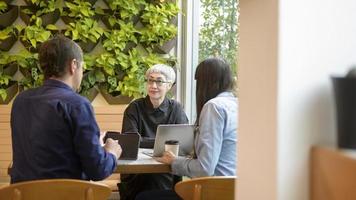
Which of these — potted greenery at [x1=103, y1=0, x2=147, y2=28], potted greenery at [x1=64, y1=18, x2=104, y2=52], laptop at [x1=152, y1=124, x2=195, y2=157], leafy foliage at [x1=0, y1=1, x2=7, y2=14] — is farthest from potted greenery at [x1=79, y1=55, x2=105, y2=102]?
laptop at [x1=152, y1=124, x2=195, y2=157]

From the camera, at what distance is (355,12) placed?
1.01 metres

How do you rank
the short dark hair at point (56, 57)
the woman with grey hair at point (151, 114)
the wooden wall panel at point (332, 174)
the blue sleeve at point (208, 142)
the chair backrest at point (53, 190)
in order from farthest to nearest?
the woman with grey hair at point (151, 114) → the blue sleeve at point (208, 142) → the short dark hair at point (56, 57) → the chair backrest at point (53, 190) → the wooden wall panel at point (332, 174)

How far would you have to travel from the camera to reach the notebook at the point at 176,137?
225 centimetres

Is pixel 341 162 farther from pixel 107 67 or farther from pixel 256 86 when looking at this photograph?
pixel 107 67

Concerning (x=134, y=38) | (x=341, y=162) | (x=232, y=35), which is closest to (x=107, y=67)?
(x=134, y=38)

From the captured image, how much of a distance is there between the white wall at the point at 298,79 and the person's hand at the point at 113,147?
106 cm

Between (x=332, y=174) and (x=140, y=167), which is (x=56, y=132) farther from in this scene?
(x=332, y=174)

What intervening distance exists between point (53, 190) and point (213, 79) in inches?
34.5

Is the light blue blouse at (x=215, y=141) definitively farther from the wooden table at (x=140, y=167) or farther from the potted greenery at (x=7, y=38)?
the potted greenery at (x=7, y=38)

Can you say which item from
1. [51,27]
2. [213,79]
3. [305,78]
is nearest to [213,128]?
[213,79]

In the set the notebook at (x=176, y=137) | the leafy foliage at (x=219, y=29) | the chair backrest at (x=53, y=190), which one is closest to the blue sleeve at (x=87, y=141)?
the chair backrest at (x=53, y=190)

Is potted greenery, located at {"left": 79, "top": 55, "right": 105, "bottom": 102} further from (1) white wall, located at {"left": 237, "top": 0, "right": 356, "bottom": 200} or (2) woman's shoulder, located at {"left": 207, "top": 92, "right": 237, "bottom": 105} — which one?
(1) white wall, located at {"left": 237, "top": 0, "right": 356, "bottom": 200}

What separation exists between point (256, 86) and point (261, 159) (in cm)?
16

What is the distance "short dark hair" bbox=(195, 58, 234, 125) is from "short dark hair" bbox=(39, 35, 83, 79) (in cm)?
59
